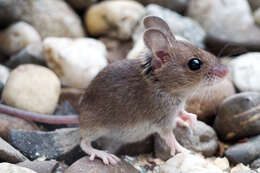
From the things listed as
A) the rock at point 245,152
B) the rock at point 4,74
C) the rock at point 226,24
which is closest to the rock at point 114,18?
the rock at point 226,24

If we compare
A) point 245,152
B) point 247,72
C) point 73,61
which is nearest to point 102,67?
point 73,61

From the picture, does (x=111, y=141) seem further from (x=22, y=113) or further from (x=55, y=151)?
(x=22, y=113)

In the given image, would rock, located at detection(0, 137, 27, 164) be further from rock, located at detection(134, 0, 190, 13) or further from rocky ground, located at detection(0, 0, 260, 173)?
rock, located at detection(134, 0, 190, 13)

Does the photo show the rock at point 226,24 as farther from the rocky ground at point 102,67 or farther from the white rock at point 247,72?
the white rock at point 247,72

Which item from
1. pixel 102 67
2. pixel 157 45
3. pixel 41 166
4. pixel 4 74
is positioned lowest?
pixel 4 74

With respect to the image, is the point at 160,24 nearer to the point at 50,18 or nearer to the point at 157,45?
the point at 157,45

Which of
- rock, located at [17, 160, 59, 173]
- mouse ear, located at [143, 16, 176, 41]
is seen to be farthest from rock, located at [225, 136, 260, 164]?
rock, located at [17, 160, 59, 173]
